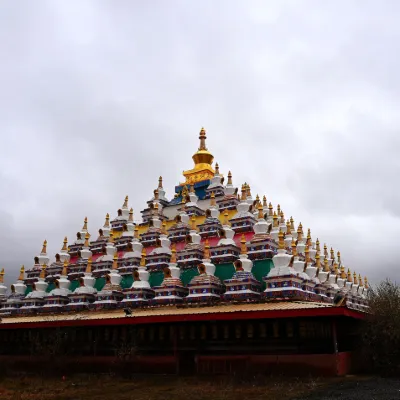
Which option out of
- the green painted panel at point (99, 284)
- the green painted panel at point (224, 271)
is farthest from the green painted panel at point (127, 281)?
the green painted panel at point (224, 271)

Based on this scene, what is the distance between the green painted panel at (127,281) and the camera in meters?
29.8

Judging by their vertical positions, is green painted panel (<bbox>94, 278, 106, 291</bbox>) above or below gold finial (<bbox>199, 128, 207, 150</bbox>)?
below

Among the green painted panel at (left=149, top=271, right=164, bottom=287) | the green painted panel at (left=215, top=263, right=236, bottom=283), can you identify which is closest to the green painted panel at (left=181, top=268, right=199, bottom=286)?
the green painted panel at (left=215, top=263, right=236, bottom=283)

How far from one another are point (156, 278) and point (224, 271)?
16.4 feet

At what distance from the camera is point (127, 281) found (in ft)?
98.5

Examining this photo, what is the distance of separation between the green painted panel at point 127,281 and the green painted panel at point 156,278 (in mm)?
1678

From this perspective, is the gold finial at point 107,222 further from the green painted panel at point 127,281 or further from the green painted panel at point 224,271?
the green painted panel at point 224,271

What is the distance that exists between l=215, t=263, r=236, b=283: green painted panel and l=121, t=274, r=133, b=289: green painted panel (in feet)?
21.7

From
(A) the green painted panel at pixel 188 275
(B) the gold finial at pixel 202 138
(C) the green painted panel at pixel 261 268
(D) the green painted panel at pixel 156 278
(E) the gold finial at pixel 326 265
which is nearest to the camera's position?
(C) the green painted panel at pixel 261 268

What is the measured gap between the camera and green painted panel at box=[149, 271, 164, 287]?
28.5 metres

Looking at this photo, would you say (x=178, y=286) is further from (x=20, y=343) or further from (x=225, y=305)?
(x=20, y=343)

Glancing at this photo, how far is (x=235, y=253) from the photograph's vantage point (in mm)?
26703

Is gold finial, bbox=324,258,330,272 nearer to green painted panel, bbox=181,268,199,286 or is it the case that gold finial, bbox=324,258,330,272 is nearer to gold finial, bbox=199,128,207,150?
green painted panel, bbox=181,268,199,286

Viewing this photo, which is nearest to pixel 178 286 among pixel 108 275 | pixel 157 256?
pixel 157 256
